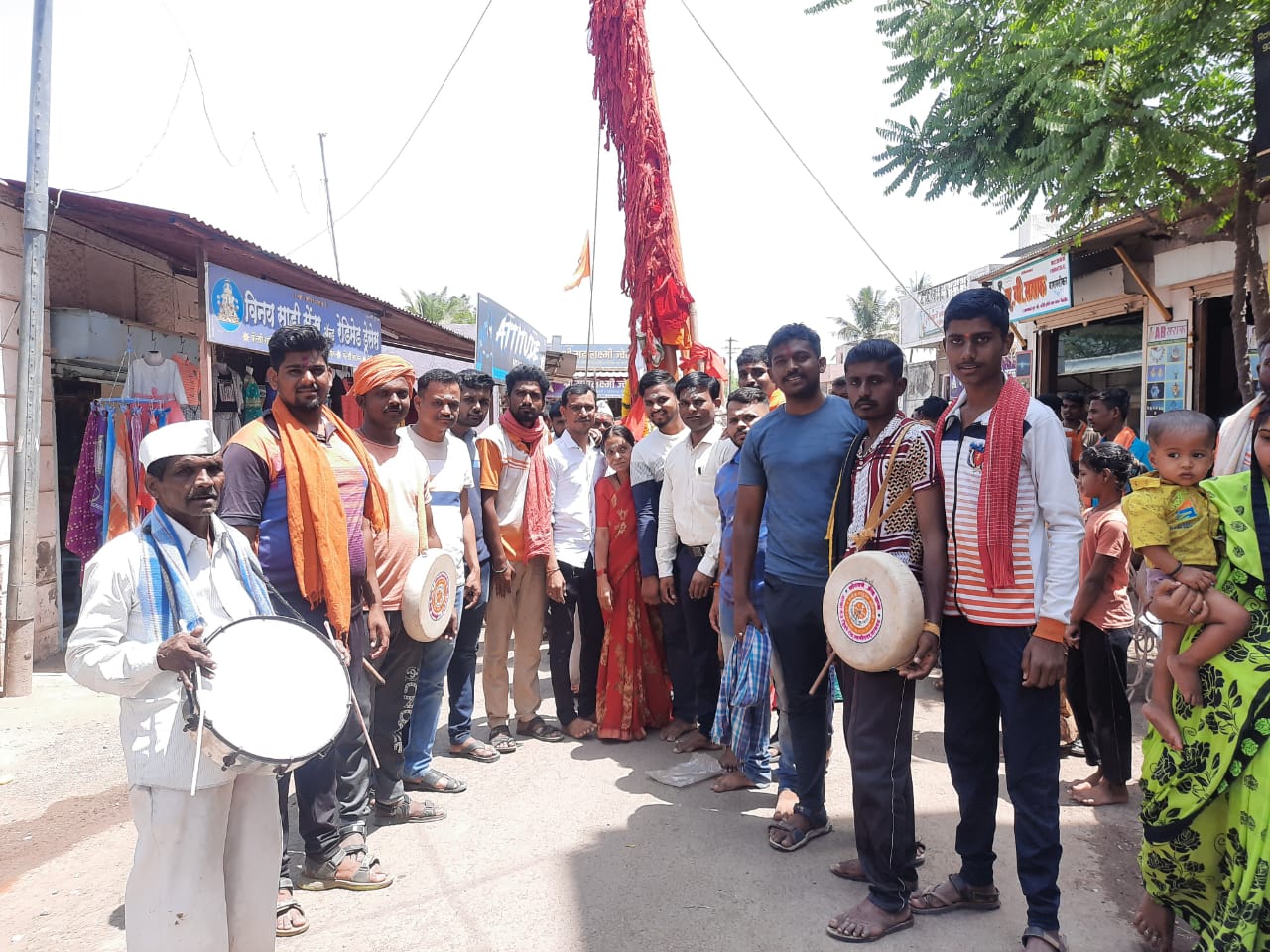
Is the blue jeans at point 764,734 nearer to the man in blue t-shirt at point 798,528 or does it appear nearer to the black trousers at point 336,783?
the man in blue t-shirt at point 798,528

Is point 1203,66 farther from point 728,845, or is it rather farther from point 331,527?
point 331,527

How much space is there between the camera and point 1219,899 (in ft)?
7.77

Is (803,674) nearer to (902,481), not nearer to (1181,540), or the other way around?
(902,481)

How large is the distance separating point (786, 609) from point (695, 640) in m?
1.36

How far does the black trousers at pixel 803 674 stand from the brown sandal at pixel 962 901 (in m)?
0.63

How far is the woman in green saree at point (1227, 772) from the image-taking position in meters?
2.22

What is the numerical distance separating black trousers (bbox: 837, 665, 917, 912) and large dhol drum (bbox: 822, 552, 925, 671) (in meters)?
0.13

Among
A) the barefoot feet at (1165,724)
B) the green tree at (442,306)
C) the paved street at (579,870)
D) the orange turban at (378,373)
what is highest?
the green tree at (442,306)

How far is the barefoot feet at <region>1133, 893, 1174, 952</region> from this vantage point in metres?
2.61

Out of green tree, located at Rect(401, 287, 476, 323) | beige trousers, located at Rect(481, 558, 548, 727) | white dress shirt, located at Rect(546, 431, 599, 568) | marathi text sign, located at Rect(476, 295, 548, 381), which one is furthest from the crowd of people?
green tree, located at Rect(401, 287, 476, 323)

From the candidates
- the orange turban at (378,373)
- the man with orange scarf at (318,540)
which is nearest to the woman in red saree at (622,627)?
the orange turban at (378,373)

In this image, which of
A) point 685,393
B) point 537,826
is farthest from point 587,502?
point 537,826

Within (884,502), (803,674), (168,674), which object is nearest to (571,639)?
(803,674)

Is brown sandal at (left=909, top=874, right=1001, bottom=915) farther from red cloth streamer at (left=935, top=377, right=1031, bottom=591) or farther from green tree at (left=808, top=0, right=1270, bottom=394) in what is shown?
green tree at (left=808, top=0, right=1270, bottom=394)
